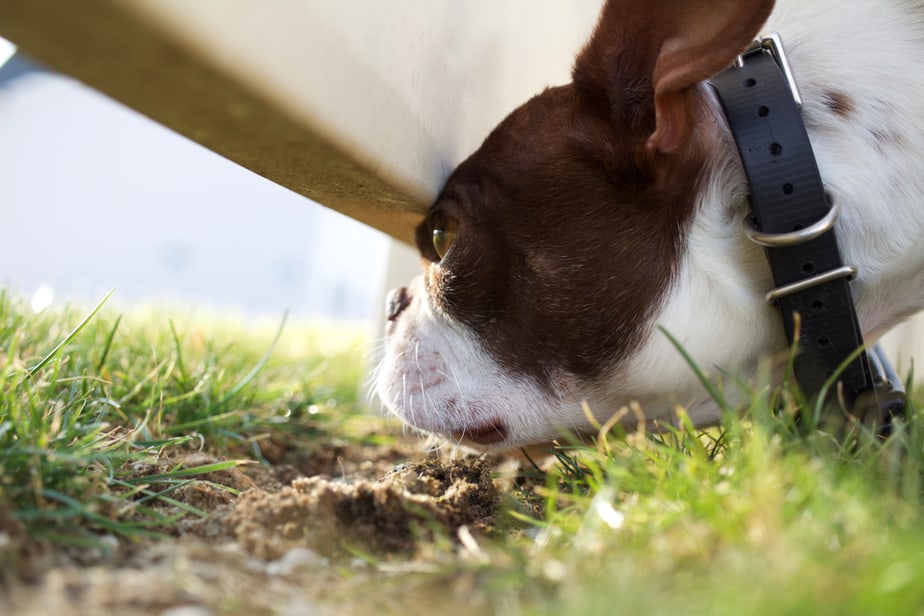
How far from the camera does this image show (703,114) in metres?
1.68

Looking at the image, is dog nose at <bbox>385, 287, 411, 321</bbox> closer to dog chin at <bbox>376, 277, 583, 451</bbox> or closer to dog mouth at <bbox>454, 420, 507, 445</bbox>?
dog chin at <bbox>376, 277, 583, 451</bbox>

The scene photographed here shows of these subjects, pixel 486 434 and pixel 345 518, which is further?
pixel 486 434

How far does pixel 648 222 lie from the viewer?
166cm

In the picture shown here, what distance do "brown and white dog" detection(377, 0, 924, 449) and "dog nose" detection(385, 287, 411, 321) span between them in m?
0.27

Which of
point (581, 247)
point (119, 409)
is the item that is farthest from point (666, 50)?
point (119, 409)

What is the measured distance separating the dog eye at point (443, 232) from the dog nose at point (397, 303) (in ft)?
0.65

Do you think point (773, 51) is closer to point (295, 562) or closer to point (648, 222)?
point (648, 222)

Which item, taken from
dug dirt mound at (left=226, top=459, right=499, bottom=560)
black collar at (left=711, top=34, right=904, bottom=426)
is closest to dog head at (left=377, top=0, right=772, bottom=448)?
black collar at (left=711, top=34, right=904, bottom=426)

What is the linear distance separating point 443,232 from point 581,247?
378 millimetres

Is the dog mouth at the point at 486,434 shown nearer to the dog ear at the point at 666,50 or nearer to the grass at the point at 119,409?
the grass at the point at 119,409

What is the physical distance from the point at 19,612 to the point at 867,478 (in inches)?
41.9

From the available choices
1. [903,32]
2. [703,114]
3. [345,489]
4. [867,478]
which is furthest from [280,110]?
[903,32]

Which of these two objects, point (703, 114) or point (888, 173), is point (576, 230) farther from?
point (888, 173)

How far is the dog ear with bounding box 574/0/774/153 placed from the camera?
1446 mm
